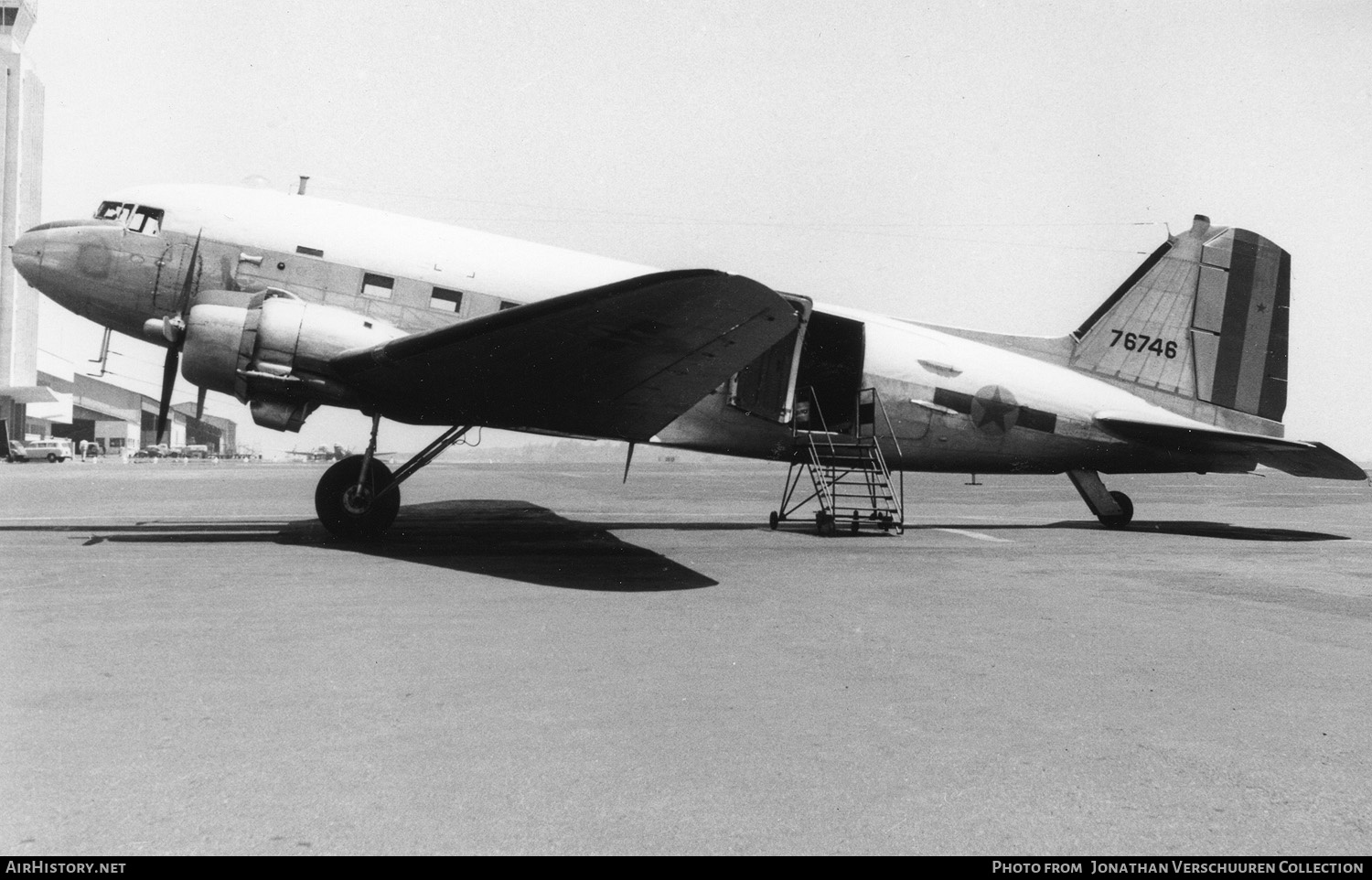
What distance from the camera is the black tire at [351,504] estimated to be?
10.4m

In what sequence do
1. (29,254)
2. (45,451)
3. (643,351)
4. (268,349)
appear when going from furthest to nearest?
(45,451) < (29,254) < (268,349) < (643,351)

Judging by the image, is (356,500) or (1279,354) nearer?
(356,500)

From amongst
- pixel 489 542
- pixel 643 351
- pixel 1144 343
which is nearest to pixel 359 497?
pixel 489 542

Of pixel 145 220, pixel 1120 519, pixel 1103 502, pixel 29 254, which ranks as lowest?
pixel 1120 519

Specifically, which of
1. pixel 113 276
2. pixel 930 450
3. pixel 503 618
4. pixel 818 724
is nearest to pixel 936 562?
pixel 930 450

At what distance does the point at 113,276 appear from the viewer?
10852mm

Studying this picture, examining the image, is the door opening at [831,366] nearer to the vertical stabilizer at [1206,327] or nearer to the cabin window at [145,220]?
the vertical stabilizer at [1206,327]

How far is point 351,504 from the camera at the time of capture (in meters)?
10.5

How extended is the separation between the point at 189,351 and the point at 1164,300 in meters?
13.8

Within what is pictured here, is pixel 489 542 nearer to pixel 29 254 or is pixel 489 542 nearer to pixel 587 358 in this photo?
pixel 587 358

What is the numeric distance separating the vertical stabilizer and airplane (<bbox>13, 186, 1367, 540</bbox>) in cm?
3

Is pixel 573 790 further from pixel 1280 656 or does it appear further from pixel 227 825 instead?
pixel 1280 656

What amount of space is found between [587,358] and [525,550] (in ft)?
7.50

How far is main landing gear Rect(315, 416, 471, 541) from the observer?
10445 mm
